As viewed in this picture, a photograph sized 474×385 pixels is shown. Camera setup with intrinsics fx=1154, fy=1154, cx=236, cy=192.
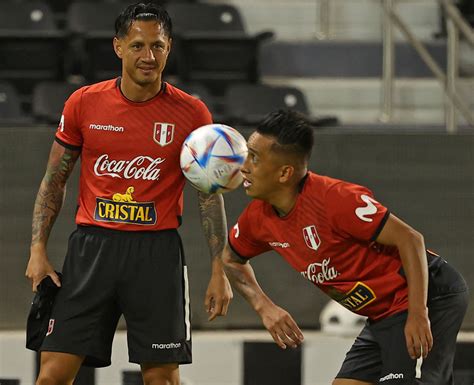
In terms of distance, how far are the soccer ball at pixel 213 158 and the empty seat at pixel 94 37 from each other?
4132 mm

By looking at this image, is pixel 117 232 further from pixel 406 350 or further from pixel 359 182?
pixel 359 182

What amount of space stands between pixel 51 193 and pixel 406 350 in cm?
158

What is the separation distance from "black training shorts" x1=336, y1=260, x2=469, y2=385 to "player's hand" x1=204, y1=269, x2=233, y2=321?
0.55 metres

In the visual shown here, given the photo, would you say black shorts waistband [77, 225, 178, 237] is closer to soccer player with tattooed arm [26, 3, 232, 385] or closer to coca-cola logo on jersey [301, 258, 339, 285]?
soccer player with tattooed arm [26, 3, 232, 385]

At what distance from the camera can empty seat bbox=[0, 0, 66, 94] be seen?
28.6ft

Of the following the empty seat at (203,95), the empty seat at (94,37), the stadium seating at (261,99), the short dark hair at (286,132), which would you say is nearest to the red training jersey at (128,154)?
the short dark hair at (286,132)

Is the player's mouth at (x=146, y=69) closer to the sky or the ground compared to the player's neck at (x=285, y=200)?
closer to the sky

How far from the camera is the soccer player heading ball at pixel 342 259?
439 cm

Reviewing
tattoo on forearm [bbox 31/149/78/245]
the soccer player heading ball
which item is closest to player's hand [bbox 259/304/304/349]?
the soccer player heading ball

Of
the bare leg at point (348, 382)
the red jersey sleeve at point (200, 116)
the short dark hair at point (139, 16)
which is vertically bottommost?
the bare leg at point (348, 382)

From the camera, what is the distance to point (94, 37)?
8586mm

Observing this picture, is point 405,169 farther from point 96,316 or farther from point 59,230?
point 96,316

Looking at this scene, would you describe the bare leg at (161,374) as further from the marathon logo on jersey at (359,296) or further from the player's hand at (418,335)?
the player's hand at (418,335)

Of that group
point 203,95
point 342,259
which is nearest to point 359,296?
point 342,259
